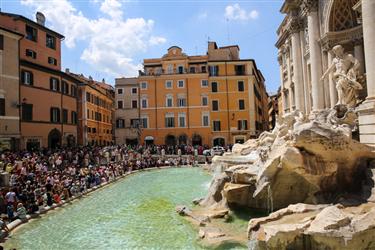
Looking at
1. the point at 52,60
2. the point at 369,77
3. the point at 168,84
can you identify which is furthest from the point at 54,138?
the point at 369,77

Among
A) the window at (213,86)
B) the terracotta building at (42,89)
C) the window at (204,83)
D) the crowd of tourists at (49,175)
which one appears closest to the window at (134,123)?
the window at (204,83)

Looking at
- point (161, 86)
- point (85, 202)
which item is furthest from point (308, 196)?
point (161, 86)

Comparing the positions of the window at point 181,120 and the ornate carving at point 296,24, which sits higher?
the ornate carving at point 296,24

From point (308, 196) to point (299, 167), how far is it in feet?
4.30

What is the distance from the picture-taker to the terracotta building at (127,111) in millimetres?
55281

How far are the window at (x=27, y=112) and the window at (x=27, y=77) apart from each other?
6.62 feet

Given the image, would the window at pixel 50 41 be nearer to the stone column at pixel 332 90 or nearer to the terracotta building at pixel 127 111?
the terracotta building at pixel 127 111

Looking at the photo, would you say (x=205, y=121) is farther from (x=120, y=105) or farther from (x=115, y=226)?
(x=115, y=226)

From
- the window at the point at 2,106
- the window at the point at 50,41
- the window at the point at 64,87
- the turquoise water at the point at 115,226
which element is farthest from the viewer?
the window at the point at 64,87

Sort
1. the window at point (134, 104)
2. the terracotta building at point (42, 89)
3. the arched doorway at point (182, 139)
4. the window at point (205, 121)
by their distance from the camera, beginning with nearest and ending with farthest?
the terracotta building at point (42, 89)
the window at point (205, 121)
the arched doorway at point (182, 139)
the window at point (134, 104)

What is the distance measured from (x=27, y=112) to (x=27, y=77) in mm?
3143

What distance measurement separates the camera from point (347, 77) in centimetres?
1606

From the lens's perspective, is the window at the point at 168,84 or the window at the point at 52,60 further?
the window at the point at 168,84

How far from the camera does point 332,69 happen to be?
685 inches
